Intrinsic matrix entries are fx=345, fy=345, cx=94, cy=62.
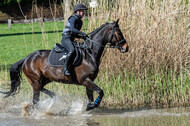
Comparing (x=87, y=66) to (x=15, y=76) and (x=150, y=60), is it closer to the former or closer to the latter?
(x=150, y=60)

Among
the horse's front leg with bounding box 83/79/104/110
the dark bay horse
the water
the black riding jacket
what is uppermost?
the black riding jacket

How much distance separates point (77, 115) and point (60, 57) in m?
1.28

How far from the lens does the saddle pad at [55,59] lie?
23.3 feet

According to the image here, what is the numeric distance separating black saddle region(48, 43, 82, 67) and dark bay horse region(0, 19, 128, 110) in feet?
0.29

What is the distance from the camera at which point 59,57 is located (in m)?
7.10

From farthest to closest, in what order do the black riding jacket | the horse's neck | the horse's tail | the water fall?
the horse's tail
the horse's neck
the black riding jacket
the water

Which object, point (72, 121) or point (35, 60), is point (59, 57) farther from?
point (72, 121)

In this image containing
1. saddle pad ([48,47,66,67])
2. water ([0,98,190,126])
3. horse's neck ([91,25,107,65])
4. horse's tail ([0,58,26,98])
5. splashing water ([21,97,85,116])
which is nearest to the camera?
water ([0,98,190,126])

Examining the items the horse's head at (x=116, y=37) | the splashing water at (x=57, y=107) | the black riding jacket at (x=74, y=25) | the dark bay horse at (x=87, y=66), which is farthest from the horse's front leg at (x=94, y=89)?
the black riding jacket at (x=74, y=25)

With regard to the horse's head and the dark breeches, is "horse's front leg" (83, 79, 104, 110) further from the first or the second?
the horse's head

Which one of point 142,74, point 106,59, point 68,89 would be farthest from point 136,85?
point 68,89

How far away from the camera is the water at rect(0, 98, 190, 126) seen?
6.51 meters

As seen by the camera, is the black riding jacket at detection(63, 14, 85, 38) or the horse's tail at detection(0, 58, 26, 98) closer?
the black riding jacket at detection(63, 14, 85, 38)

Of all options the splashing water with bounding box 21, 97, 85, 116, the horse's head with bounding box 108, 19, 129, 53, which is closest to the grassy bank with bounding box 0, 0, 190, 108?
the splashing water with bounding box 21, 97, 85, 116
